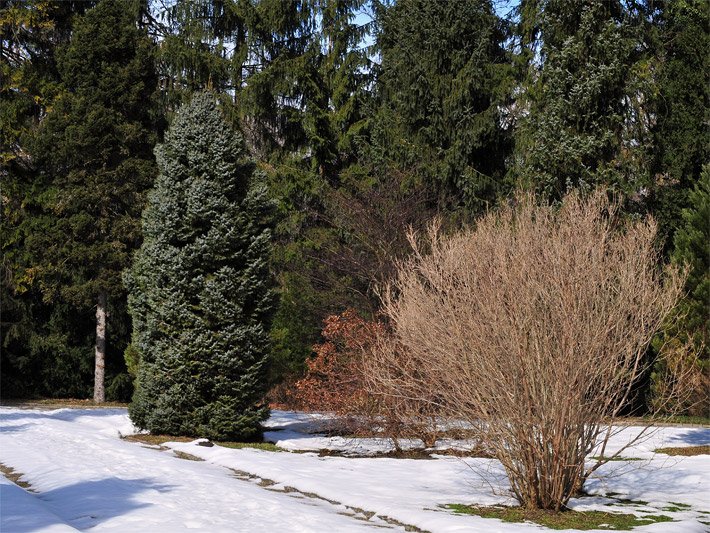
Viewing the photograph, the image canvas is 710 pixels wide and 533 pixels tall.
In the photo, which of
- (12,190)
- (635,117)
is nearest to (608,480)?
(635,117)

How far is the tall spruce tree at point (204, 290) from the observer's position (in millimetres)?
15719

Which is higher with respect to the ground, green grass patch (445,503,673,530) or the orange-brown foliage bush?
the orange-brown foliage bush

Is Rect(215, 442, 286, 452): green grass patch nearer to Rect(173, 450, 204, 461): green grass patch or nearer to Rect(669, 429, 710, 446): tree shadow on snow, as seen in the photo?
Rect(173, 450, 204, 461): green grass patch

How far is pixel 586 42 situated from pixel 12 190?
1816 cm

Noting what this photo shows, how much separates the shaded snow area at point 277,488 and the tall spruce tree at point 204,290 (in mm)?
972

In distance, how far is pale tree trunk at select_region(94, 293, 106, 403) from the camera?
25.8 meters

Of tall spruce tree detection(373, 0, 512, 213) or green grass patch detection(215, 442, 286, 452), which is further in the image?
tall spruce tree detection(373, 0, 512, 213)

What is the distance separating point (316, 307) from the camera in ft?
72.9

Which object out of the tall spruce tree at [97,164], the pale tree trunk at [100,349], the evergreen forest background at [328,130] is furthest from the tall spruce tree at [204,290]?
→ the pale tree trunk at [100,349]

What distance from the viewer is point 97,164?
87.6 feet

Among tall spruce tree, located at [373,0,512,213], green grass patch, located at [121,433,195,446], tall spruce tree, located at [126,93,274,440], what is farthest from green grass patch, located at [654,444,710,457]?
tall spruce tree, located at [373,0,512,213]

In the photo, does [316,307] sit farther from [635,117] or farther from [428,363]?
[428,363]

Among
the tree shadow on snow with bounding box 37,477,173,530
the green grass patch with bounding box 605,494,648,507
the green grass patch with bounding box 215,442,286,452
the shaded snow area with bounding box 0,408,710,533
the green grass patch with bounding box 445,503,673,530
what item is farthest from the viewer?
the green grass patch with bounding box 215,442,286,452

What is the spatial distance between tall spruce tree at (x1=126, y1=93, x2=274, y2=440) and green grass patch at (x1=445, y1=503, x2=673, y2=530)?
7.09 metres
